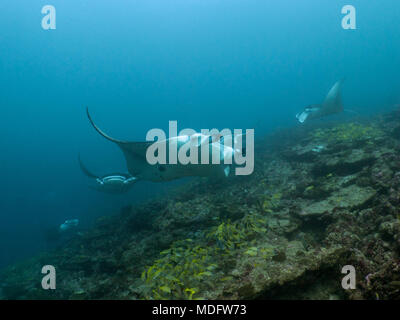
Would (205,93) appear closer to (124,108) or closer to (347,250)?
(124,108)

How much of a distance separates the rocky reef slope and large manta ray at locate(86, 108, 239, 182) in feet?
3.33

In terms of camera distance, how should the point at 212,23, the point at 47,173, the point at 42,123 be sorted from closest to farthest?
the point at 47,173, the point at 212,23, the point at 42,123

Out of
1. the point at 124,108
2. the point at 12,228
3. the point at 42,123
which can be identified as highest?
the point at 124,108

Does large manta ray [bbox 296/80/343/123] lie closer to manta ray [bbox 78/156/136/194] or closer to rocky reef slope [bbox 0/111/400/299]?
rocky reef slope [bbox 0/111/400/299]

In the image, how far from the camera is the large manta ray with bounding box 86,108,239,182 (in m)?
4.21

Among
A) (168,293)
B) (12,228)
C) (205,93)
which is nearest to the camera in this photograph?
(168,293)

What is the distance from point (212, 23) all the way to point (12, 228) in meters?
80.4

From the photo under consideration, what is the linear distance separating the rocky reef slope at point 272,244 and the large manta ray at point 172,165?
1.01 meters

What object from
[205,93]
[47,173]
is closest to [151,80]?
[205,93]

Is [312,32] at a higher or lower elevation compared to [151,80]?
higher

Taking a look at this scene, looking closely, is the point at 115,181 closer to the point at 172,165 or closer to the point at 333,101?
the point at 172,165

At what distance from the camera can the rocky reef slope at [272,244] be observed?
2.19m

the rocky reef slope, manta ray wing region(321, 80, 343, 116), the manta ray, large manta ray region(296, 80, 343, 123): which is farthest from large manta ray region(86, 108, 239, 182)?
manta ray wing region(321, 80, 343, 116)

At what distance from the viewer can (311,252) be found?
2.43 meters
